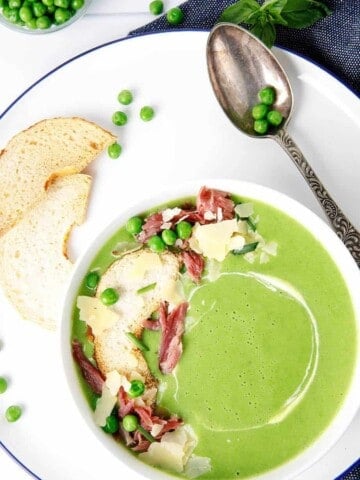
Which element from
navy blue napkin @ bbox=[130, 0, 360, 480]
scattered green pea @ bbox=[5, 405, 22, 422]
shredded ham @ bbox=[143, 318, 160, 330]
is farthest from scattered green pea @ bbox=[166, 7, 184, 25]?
scattered green pea @ bbox=[5, 405, 22, 422]

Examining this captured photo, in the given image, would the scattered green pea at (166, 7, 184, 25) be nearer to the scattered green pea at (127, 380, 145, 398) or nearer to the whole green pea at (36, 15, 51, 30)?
the whole green pea at (36, 15, 51, 30)

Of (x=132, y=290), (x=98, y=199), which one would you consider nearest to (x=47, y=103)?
(x=98, y=199)

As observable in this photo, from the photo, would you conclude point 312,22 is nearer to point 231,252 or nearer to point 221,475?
point 231,252

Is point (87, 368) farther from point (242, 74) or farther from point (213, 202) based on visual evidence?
point (242, 74)

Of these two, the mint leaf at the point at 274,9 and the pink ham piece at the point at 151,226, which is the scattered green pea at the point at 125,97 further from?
the mint leaf at the point at 274,9

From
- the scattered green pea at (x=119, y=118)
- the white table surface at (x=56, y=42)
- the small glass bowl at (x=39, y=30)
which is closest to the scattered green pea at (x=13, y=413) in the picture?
the white table surface at (x=56, y=42)

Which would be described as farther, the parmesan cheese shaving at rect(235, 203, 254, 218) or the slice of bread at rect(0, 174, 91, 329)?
the slice of bread at rect(0, 174, 91, 329)
